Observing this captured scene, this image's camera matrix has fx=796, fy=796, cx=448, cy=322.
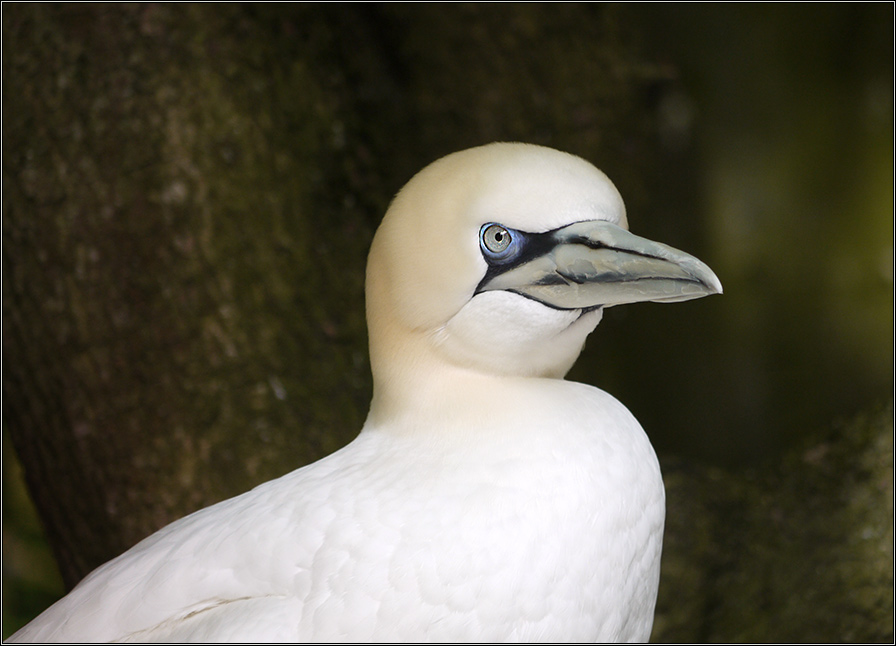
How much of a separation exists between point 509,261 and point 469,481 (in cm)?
44

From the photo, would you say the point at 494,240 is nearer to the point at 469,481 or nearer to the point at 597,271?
the point at 597,271

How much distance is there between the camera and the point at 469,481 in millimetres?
1569

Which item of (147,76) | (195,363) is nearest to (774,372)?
(195,363)

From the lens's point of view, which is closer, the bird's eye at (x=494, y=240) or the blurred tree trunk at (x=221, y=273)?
the bird's eye at (x=494, y=240)

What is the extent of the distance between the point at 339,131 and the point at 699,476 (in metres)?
1.90

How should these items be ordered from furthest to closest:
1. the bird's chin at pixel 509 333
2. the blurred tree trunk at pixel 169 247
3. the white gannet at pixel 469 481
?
the blurred tree trunk at pixel 169 247
the bird's chin at pixel 509 333
the white gannet at pixel 469 481

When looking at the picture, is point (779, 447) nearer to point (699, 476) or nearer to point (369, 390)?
point (699, 476)

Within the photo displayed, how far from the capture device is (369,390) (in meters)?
3.03

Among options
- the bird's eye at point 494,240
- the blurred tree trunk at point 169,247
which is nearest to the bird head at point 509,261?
the bird's eye at point 494,240

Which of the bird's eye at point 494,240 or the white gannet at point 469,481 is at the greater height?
the bird's eye at point 494,240

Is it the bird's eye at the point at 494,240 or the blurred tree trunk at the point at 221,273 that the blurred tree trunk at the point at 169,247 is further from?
the bird's eye at the point at 494,240

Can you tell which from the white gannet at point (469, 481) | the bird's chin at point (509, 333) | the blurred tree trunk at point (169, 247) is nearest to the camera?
the white gannet at point (469, 481)

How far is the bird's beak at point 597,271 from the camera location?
1.51 m

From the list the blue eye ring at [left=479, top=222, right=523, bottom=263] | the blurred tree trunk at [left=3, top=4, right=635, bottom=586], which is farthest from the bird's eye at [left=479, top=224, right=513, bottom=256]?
the blurred tree trunk at [left=3, top=4, right=635, bottom=586]
